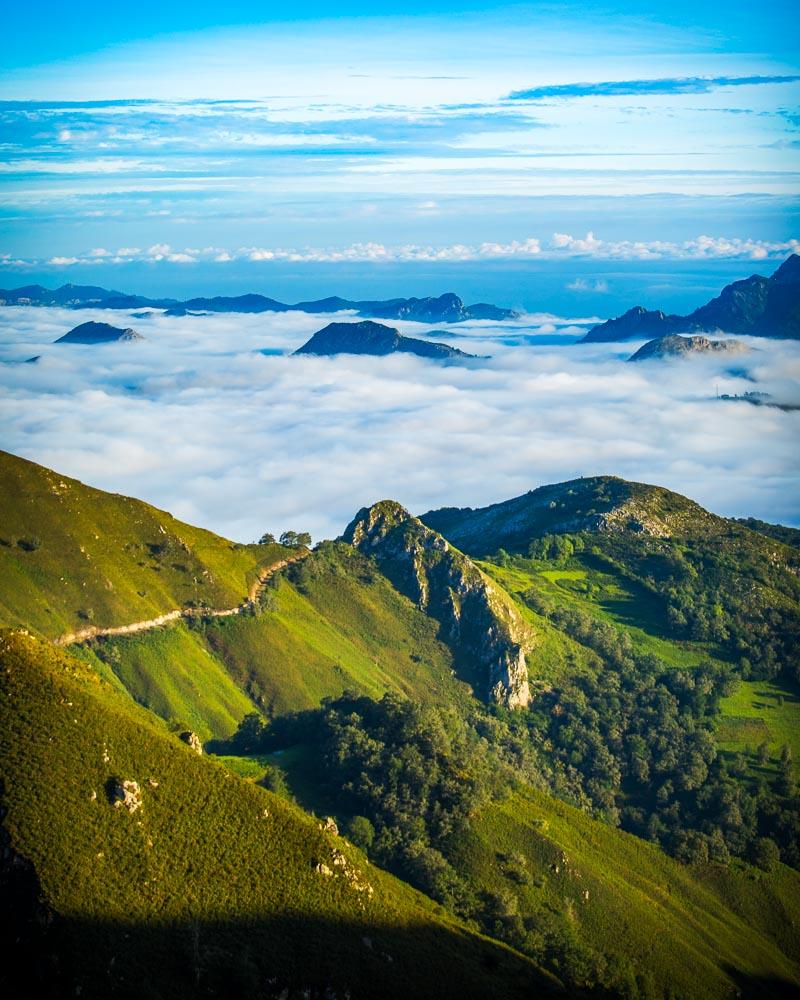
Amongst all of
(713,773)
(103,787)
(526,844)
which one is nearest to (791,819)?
(713,773)

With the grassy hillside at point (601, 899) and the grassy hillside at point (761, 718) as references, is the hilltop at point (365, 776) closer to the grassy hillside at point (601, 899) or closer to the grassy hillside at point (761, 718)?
the grassy hillside at point (601, 899)

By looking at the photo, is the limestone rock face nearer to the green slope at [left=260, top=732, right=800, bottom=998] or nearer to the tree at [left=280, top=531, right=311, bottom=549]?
the green slope at [left=260, top=732, right=800, bottom=998]

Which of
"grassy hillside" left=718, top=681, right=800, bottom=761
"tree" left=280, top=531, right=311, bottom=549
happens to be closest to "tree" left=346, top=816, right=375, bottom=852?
"grassy hillside" left=718, top=681, right=800, bottom=761

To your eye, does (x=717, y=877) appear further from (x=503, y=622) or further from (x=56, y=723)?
(x=56, y=723)

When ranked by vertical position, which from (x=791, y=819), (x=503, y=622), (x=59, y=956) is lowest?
(x=791, y=819)

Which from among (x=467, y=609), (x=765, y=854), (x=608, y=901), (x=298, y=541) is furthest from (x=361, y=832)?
(x=298, y=541)
